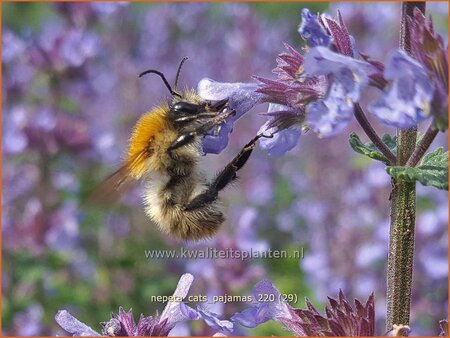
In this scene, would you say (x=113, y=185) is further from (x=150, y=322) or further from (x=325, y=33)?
(x=325, y=33)

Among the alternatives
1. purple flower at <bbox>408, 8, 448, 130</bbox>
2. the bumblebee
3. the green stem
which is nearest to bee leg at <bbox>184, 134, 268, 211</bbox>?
the bumblebee

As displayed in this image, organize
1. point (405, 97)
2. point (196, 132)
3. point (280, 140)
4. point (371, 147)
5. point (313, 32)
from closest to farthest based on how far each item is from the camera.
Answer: point (405, 97) → point (313, 32) → point (371, 147) → point (280, 140) → point (196, 132)

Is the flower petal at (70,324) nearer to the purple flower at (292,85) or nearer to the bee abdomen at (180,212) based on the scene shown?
the bee abdomen at (180,212)

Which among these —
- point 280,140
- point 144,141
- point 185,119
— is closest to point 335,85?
point 280,140

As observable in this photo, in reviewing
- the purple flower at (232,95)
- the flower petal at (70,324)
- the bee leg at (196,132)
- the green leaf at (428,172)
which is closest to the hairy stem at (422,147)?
the green leaf at (428,172)

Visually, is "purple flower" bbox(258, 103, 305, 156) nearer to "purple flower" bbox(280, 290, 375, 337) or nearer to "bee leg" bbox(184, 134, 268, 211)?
"bee leg" bbox(184, 134, 268, 211)
